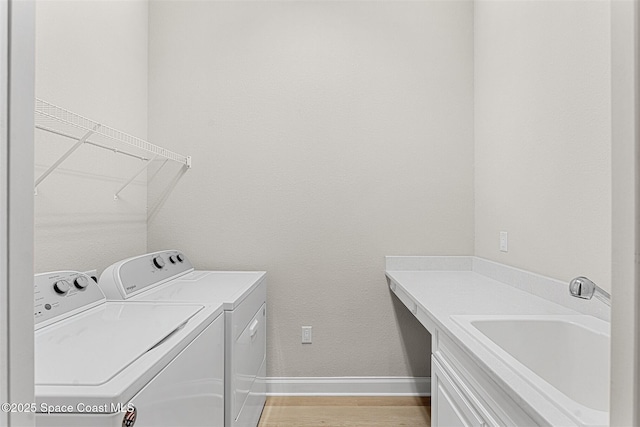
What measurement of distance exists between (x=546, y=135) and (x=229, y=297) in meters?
1.56

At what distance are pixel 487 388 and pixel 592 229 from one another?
2.84 feet

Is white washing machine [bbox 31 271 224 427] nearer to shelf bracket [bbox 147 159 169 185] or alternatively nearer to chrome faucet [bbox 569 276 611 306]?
chrome faucet [bbox 569 276 611 306]

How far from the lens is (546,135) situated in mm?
1997

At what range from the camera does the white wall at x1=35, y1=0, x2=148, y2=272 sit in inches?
72.3

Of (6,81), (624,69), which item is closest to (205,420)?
(6,81)

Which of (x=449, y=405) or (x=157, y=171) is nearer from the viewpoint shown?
(x=449, y=405)

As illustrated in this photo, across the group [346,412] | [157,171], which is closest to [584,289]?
[346,412]

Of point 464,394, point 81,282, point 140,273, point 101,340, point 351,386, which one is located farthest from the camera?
point 351,386

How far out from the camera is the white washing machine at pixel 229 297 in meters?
1.84

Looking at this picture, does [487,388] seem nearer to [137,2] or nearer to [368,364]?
[368,364]

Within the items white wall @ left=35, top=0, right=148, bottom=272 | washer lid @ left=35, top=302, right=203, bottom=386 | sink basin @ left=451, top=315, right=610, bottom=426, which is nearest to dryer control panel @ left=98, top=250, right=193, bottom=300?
washer lid @ left=35, top=302, right=203, bottom=386

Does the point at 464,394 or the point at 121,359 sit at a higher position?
the point at 121,359

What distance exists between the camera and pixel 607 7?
5.19ft

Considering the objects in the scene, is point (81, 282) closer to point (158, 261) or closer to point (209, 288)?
point (209, 288)
